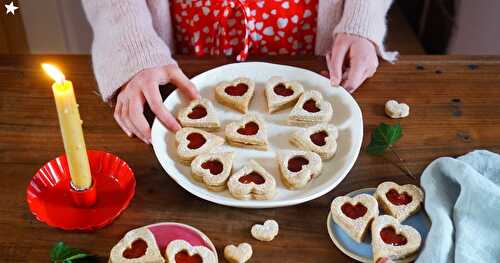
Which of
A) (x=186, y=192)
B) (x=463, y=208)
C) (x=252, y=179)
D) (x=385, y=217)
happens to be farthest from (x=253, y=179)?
(x=463, y=208)

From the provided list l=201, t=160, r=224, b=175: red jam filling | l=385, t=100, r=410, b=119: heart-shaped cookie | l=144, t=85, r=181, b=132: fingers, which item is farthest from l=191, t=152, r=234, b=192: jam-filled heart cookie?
l=385, t=100, r=410, b=119: heart-shaped cookie

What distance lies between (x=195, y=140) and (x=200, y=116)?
0.23ft

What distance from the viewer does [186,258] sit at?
0.78 m

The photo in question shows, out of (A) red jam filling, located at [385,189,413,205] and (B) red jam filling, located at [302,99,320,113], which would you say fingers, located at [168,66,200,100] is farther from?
(A) red jam filling, located at [385,189,413,205]

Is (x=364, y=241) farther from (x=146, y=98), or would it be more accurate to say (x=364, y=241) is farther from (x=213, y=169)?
(x=146, y=98)

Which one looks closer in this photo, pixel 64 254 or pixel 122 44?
pixel 64 254

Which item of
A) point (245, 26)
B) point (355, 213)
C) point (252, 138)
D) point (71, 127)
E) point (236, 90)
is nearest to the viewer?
point (71, 127)

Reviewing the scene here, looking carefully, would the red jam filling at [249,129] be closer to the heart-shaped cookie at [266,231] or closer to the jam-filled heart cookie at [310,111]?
the jam-filled heart cookie at [310,111]

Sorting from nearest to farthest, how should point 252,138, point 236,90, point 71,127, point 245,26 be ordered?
point 71,127, point 252,138, point 236,90, point 245,26

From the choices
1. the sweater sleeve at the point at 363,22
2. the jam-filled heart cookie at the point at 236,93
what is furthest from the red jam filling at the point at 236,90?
the sweater sleeve at the point at 363,22

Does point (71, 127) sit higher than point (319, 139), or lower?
higher

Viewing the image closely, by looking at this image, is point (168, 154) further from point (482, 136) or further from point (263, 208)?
point (482, 136)

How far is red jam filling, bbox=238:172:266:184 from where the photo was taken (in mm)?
889

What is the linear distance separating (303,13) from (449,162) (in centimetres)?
51
